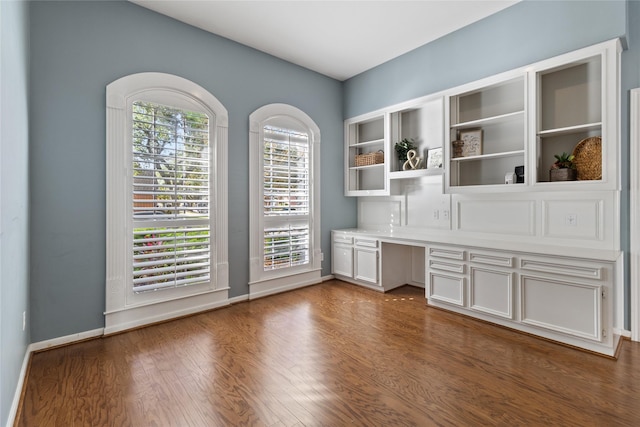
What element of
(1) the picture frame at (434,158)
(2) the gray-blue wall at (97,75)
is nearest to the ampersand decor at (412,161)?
(1) the picture frame at (434,158)

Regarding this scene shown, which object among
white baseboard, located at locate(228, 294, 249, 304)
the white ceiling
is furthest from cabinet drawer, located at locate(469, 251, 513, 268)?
white baseboard, located at locate(228, 294, 249, 304)

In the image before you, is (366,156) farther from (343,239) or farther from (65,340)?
(65,340)

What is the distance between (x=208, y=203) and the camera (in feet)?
12.1

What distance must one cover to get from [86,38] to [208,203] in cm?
189

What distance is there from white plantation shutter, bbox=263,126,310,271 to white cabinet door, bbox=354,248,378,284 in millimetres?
768

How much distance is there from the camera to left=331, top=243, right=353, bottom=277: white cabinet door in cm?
477

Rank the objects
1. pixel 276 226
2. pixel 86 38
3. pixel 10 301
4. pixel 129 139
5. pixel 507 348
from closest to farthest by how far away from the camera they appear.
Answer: pixel 10 301 < pixel 507 348 < pixel 86 38 < pixel 129 139 < pixel 276 226

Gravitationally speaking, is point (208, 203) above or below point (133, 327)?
above

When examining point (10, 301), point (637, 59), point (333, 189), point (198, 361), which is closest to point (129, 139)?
point (10, 301)

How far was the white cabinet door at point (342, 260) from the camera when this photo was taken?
4770 millimetres

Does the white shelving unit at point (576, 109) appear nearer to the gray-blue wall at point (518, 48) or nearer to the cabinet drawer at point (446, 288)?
the gray-blue wall at point (518, 48)

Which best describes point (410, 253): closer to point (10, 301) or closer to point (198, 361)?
point (198, 361)

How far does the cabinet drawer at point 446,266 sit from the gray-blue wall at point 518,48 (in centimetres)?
139

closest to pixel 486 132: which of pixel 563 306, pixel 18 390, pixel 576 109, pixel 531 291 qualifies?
pixel 576 109
